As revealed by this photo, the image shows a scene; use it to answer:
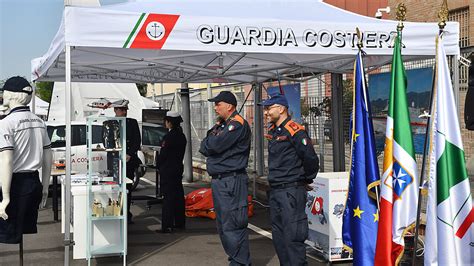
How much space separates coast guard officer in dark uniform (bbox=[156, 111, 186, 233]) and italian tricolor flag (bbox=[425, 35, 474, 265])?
4.63 meters

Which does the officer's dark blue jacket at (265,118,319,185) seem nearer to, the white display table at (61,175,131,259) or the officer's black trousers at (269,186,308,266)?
the officer's black trousers at (269,186,308,266)

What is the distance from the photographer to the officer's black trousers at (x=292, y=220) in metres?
5.35

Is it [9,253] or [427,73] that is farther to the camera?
[427,73]

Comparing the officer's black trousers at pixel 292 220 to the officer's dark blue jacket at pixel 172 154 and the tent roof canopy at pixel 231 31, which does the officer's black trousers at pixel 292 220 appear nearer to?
the tent roof canopy at pixel 231 31

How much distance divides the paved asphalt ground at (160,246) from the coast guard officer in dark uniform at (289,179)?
4.37 ft

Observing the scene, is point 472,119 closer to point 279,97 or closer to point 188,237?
point 279,97

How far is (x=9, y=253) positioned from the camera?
719cm

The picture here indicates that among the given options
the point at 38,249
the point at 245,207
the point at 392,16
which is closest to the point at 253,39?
the point at 245,207

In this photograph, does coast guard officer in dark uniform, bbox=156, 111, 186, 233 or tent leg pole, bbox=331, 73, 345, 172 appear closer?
coast guard officer in dark uniform, bbox=156, 111, 186, 233

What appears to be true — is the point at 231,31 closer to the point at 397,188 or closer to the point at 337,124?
the point at 397,188

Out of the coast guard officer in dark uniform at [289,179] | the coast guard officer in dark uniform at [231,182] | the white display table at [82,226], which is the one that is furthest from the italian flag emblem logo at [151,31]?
the white display table at [82,226]

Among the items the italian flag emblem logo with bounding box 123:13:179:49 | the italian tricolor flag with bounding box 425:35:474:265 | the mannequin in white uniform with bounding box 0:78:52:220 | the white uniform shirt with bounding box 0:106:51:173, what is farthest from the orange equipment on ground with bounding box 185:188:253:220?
the italian tricolor flag with bounding box 425:35:474:265

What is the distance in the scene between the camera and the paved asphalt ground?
6805 mm

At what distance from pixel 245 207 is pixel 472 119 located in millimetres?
2469
